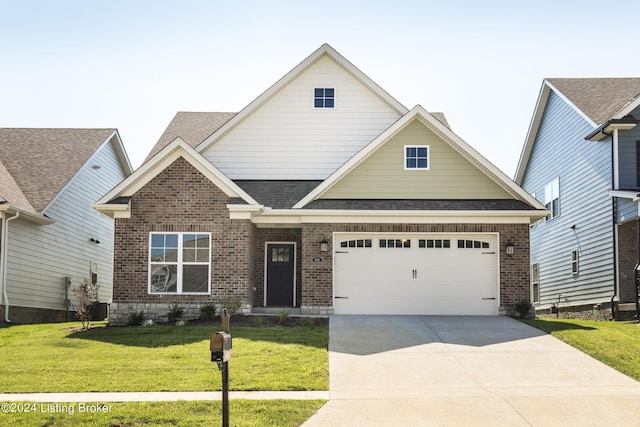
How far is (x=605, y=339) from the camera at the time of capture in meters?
17.0

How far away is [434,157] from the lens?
22.4 m

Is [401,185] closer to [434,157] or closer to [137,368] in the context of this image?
[434,157]

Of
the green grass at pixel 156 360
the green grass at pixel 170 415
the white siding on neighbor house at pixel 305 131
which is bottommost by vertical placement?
the green grass at pixel 170 415

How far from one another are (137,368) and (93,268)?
1575 centimetres

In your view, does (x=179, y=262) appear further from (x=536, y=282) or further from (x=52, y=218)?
(x=536, y=282)

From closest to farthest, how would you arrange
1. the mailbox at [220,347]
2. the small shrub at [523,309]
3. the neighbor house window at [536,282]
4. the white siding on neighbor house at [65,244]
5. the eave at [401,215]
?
the mailbox at [220,347]
the small shrub at [523,309]
the eave at [401,215]
the white siding on neighbor house at [65,244]
the neighbor house window at [536,282]

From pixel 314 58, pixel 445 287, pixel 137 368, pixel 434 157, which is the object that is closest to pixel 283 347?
pixel 137 368

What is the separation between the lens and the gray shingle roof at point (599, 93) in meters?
24.6

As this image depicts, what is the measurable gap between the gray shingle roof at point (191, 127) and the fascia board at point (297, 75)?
2741 mm

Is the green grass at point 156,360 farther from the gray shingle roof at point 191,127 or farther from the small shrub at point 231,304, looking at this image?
the gray shingle roof at point 191,127

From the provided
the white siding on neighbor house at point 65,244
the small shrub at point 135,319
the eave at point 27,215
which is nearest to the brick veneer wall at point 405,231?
the small shrub at point 135,319

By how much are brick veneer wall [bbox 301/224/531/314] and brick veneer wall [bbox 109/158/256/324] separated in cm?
162

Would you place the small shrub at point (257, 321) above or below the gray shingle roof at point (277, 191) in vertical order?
below

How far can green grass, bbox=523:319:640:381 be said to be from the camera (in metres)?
15.0
